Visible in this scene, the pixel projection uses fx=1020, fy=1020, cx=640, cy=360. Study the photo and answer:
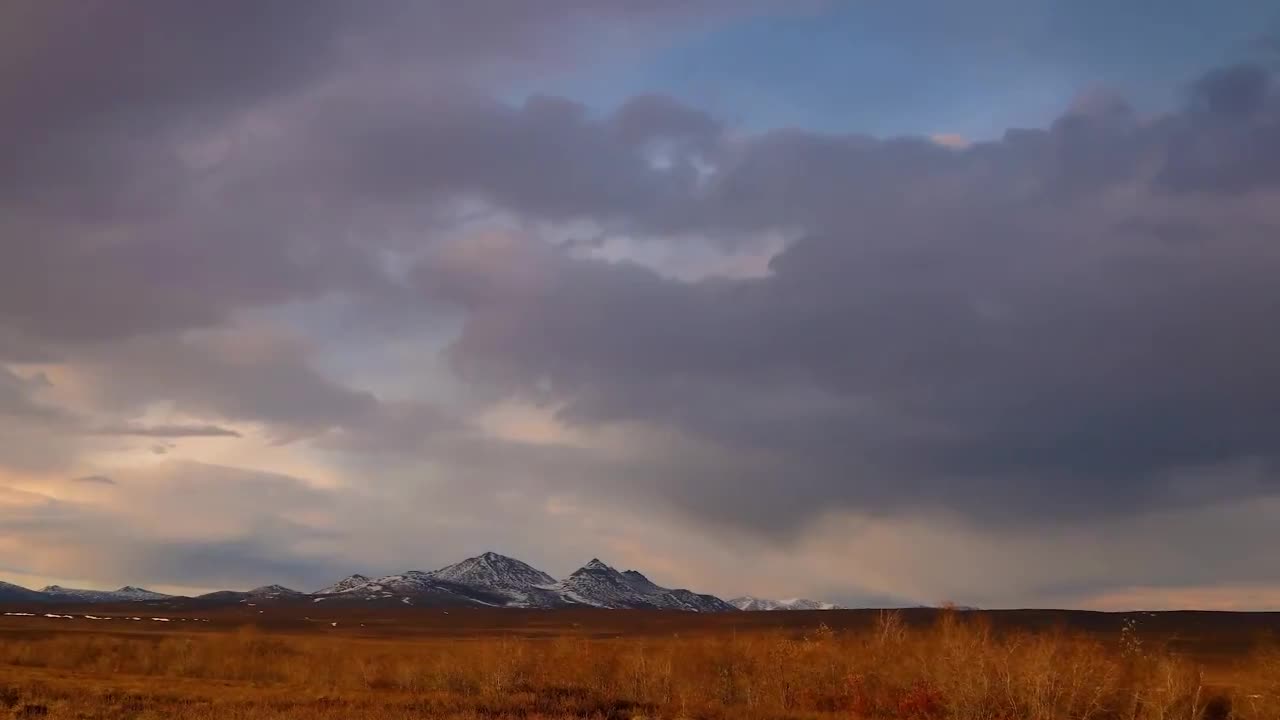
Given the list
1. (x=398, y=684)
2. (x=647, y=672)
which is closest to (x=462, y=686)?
(x=398, y=684)

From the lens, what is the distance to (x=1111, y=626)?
582 ft

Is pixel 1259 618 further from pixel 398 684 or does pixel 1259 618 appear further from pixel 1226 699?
pixel 398 684

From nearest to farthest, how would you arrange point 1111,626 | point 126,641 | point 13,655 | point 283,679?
point 283,679, point 13,655, point 126,641, point 1111,626

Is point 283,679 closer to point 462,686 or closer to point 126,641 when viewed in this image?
point 462,686

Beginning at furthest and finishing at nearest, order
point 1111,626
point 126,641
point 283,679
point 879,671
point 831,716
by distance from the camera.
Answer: point 1111,626
point 126,641
point 283,679
point 879,671
point 831,716

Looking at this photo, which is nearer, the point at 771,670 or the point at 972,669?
the point at 972,669

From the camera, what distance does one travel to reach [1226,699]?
6075 cm

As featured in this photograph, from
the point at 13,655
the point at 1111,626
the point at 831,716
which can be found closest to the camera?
Result: the point at 831,716

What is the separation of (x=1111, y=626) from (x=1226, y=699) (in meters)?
128

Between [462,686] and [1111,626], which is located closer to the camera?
[462,686]

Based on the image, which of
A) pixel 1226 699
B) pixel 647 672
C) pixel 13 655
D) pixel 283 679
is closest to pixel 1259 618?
pixel 1226 699

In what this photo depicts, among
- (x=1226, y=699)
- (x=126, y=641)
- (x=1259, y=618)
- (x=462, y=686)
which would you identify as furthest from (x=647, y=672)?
(x=1259, y=618)

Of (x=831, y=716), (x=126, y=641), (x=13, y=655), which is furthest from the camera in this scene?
(x=126, y=641)

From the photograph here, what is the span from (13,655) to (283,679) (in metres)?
27.5
